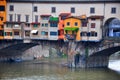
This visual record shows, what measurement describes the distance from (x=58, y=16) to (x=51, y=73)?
37.9 ft

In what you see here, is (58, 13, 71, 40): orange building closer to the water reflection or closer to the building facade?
the building facade

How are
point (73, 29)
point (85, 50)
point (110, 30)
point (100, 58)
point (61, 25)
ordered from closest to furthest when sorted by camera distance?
1. point (73, 29)
2. point (85, 50)
3. point (61, 25)
4. point (110, 30)
5. point (100, 58)

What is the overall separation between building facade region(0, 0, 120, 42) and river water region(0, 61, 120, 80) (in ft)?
15.3

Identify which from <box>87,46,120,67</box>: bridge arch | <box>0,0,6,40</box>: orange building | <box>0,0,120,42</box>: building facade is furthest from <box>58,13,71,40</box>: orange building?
<box>0,0,6,40</box>: orange building

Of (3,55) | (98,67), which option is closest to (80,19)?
(98,67)

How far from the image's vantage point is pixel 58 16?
219ft

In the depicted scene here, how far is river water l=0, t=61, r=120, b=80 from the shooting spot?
53.9m

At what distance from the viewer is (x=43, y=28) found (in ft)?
219

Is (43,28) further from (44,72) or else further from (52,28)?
(44,72)

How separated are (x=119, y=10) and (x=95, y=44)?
18.0 ft

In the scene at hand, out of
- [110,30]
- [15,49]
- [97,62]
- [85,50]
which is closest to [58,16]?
[85,50]

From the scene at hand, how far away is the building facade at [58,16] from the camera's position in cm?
6400

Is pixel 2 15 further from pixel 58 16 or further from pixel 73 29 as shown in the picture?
pixel 73 29

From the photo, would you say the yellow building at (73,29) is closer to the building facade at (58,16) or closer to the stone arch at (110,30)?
the building facade at (58,16)
